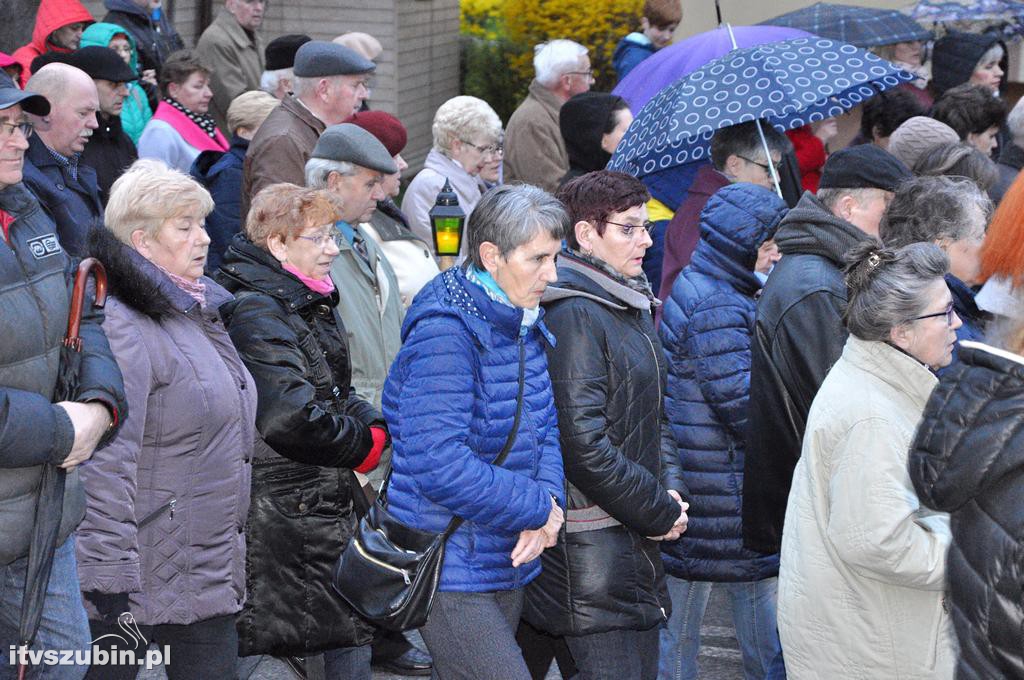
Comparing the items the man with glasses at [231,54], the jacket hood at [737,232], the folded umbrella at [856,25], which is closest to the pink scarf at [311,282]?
the jacket hood at [737,232]

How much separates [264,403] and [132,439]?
611 millimetres

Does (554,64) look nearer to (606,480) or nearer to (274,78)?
(274,78)

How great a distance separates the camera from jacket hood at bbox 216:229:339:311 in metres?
4.90

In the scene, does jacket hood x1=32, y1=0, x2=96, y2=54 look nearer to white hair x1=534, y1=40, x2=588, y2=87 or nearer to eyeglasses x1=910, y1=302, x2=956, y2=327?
white hair x1=534, y1=40, x2=588, y2=87

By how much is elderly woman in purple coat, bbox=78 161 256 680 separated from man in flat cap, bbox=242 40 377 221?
7.28 feet

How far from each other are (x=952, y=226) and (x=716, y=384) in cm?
101

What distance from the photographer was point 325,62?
7.31 meters

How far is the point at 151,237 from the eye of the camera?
4668mm

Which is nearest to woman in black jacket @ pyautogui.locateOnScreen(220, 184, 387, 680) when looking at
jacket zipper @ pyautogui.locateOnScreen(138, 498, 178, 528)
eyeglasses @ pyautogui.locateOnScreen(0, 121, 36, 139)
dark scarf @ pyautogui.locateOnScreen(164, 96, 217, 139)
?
jacket zipper @ pyautogui.locateOnScreen(138, 498, 178, 528)

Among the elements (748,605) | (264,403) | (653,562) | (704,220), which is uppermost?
(704,220)

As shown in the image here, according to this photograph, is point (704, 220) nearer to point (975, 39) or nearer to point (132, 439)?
point (132, 439)

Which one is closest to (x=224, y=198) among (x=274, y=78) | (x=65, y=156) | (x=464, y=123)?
(x=65, y=156)

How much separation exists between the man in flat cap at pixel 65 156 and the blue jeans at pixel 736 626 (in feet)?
9.98

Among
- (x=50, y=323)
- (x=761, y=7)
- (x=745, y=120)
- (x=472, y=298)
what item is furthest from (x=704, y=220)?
(x=761, y=7)
